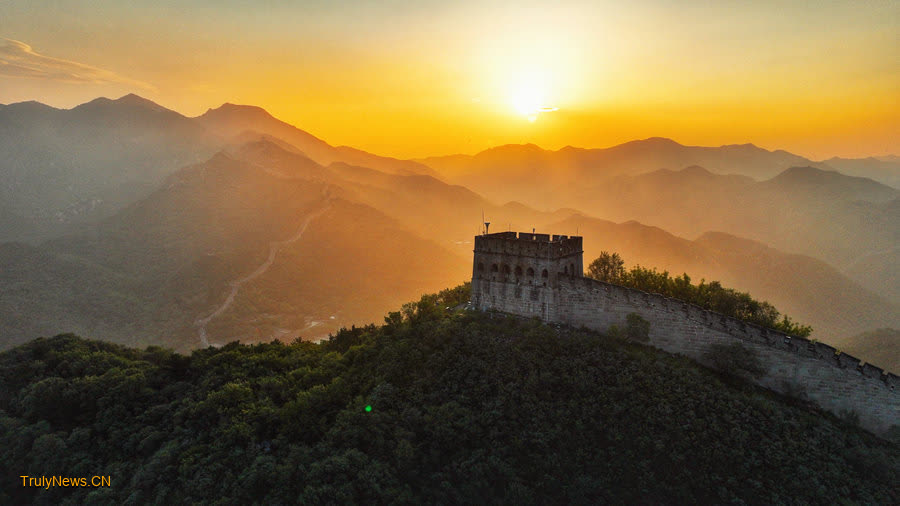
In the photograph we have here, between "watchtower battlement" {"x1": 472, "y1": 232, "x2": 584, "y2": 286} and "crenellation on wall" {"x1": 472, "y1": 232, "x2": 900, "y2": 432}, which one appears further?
"watchtower battlement" {"x1": 472, "y1": 232, "x2": 584, "y2": 286}

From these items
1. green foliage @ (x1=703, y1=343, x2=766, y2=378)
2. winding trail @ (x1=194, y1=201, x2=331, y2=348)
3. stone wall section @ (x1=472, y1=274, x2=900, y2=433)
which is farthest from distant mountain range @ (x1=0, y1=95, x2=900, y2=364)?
green foliage @ (x1=703, y1=343, x2=766, y2=378)

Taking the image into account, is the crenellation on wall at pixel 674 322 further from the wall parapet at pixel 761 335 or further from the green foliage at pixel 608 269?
the green foliage at pixel 608 269

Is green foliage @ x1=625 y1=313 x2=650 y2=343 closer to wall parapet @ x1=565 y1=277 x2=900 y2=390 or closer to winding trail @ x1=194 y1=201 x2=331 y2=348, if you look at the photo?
wall parapet @ x1=565 y1=277 x2=900 y2=390

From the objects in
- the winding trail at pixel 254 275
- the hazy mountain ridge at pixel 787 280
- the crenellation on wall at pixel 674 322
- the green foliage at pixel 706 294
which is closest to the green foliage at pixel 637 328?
the crenellation on wall at pixel 674 322

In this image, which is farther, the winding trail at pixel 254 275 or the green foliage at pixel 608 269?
the winding trail at pixel 254 275

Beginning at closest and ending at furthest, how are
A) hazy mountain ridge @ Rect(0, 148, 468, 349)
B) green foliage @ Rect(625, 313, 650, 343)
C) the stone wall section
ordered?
the stone wall section < green foliage @ Rect(625, 313, 650, 343) < hazy mountain ridge @ Rect(0, 148, 468, 349)

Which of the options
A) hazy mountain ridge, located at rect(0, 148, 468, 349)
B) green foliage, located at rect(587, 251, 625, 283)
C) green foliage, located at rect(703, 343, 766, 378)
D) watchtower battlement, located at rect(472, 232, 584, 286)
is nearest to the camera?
green foliage, located at rect(703, 343, 766, 378)
